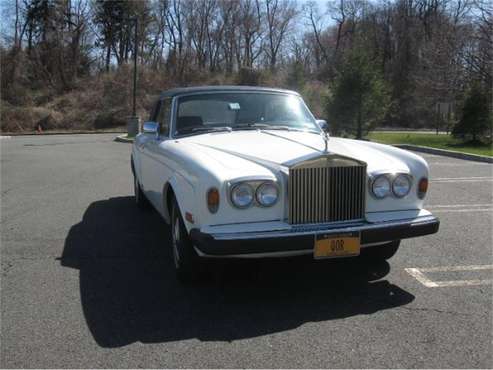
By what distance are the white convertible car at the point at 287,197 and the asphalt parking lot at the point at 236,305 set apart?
1.35ft

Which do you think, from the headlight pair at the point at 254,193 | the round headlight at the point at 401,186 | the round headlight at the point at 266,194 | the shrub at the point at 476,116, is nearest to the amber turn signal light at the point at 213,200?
the headlight pair at the point at 254,193

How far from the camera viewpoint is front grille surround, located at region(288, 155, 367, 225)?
3863 mm

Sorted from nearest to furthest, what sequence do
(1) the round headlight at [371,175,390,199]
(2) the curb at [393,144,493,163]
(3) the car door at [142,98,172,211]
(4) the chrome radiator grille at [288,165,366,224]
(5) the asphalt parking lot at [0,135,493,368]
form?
1. (5) the asphalt parking lot at [0,135,493,368]
2. (4) the chrome radiator grille at [288,165,366,224]
3. (1) the round headlight at [371,175,390,199]
4. (3) the car door at [142,98,172,211]
5. (2) the curb at [393,144,493,163]

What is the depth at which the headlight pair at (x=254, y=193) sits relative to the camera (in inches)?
147

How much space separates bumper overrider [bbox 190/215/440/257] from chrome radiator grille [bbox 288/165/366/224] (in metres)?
0.10

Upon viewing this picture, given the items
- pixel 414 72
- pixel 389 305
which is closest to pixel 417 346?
pixel 389 305

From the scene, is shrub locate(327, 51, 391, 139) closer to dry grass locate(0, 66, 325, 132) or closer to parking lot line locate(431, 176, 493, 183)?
parking lot line locate(431, 176, 493, 183)

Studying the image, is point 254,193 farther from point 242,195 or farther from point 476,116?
point 476,116

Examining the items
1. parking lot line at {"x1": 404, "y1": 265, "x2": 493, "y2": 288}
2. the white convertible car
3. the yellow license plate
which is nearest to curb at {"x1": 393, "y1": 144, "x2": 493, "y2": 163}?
parking lot line at {"x1": 404, "y1": 265, "x2": 493, "y2": 288}

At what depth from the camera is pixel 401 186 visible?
4.20 m

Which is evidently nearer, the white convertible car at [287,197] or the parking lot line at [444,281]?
the white convertible car at [287,197]

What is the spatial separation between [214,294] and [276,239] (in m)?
0.85

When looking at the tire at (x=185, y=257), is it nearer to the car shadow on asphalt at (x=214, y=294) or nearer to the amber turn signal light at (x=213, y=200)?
the car shadow on asphalt at (x=214, y=294)

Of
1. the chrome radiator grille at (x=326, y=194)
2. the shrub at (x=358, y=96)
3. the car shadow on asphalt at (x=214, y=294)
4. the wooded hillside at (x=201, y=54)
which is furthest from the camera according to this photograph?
the wooded hillside at (x=201, y=54)
